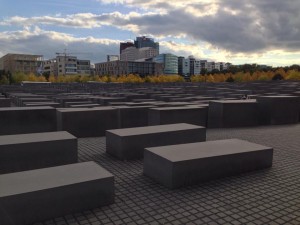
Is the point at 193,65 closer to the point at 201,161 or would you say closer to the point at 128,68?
the point at 128,68

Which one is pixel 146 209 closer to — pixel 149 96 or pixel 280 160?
pixel 280 160

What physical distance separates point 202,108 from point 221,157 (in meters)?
6.50

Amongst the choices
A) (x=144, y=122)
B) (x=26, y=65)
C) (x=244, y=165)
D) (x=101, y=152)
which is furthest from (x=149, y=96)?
(x=26, y=65)

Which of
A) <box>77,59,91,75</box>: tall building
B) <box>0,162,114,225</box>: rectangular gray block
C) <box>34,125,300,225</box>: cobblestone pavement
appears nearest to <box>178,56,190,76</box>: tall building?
<box>77,59,91,75</box>: tall building

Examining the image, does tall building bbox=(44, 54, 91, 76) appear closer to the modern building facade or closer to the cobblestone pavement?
the modern building facade

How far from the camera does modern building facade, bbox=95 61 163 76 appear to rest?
504 ft

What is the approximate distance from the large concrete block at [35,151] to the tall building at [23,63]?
141167 millimetres

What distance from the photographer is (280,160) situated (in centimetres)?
738

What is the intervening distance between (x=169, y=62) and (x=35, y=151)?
175 meters

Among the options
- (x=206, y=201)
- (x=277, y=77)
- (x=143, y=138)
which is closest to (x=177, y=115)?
(x=143, y=138)

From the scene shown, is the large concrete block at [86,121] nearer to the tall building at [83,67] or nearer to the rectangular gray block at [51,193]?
the rectangular gray block at [51,193]

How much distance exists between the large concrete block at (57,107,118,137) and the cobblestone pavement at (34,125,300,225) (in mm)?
3645

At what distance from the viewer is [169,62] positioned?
178250mm

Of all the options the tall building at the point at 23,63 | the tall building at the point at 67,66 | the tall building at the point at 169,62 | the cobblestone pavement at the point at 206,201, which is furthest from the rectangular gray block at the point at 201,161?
the tall building at the point at 169,62
